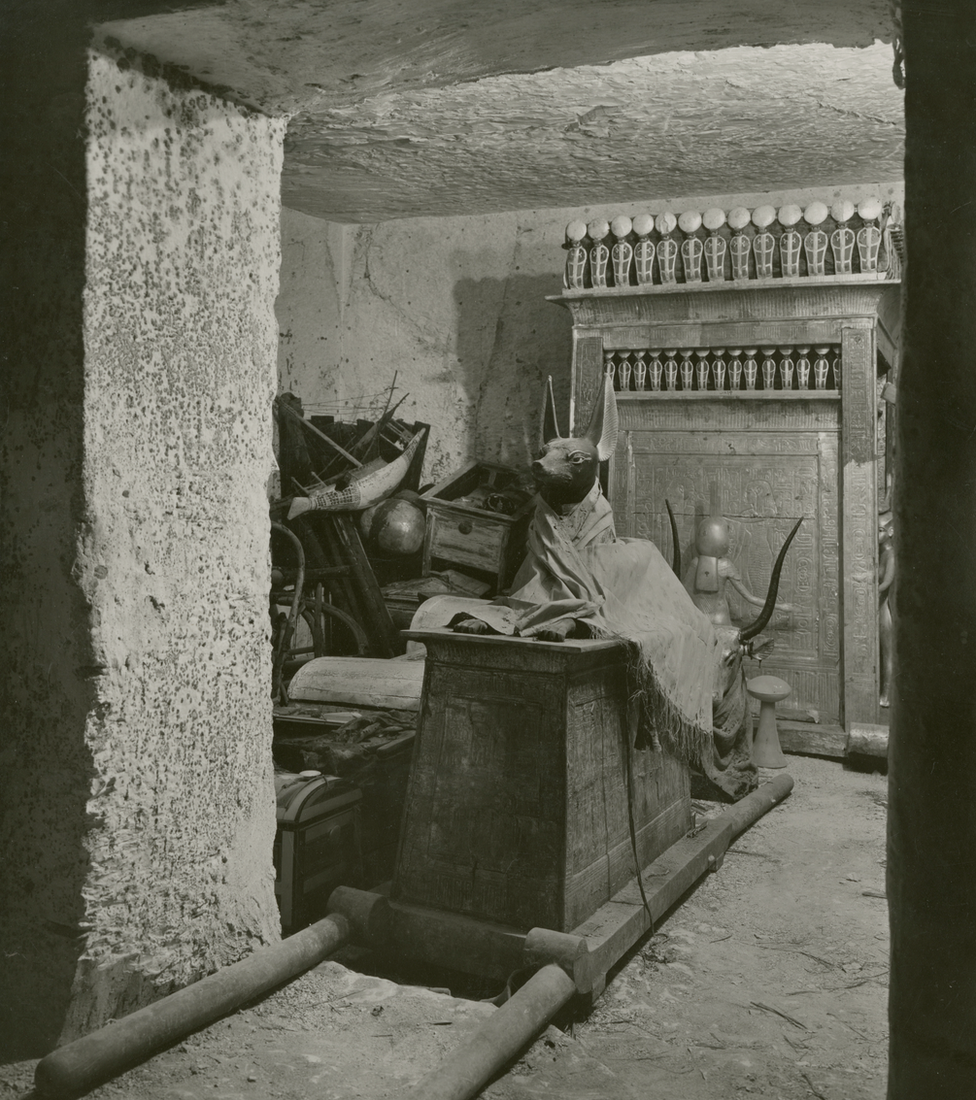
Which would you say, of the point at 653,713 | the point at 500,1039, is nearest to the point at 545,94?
the point at 653,713

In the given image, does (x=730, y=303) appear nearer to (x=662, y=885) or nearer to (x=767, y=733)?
(x=767, y=733)

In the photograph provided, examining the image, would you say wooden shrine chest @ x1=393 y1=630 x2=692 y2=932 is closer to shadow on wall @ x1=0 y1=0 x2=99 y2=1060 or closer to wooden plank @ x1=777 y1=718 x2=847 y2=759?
shadow on wall @ x1=0 y1=0 x2=99 y2=1060


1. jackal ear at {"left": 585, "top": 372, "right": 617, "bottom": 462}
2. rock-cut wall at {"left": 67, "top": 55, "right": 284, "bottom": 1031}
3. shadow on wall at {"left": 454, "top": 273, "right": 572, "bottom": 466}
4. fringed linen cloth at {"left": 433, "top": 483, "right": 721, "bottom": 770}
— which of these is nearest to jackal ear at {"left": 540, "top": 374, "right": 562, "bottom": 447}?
jackal ear at {"left": 585, "top": 372, "right": 617, "bottom": 462}

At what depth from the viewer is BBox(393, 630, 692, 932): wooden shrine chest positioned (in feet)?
10.5

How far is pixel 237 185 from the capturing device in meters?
2.85

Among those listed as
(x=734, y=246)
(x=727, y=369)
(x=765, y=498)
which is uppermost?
(x=734, y=246)

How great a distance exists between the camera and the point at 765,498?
241 inches

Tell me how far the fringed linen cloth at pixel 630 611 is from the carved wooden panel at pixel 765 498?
2077 mm

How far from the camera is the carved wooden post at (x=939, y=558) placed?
1.59 m

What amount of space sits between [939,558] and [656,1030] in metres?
1.81

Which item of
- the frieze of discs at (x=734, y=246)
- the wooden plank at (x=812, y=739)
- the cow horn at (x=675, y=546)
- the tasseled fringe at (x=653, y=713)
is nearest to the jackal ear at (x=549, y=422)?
the tasseled fringe at (x=653, y=713)

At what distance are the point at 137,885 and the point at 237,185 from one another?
1836mm

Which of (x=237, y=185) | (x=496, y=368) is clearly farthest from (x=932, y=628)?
(x=496, y=368)

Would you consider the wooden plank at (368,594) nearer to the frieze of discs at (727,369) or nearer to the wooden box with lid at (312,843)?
the frieze of discs at (727,369)
